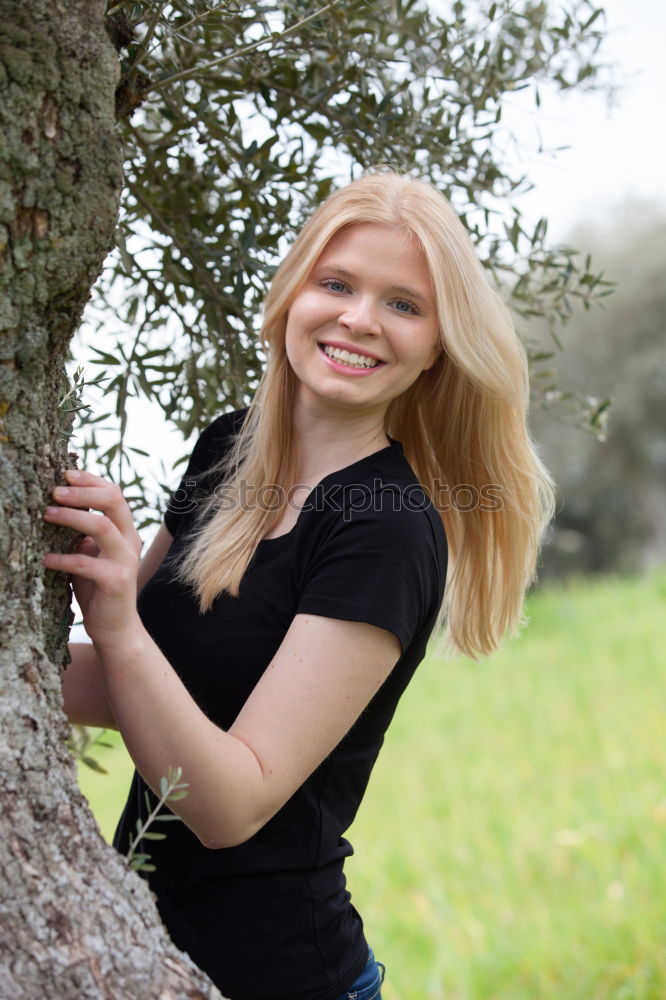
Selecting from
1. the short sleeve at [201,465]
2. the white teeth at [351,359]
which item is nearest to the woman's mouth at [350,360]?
the white teeth at [351,359]

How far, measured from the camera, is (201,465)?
2.46m

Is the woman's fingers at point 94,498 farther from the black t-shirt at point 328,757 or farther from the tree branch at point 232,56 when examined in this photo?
the tree branch at point 232,56

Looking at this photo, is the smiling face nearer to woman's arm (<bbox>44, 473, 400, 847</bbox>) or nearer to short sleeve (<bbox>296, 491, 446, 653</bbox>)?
short sleeve (<bbox>296, 491, 446, 653</bbox>)

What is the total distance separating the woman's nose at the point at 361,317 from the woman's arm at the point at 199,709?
2.07ft

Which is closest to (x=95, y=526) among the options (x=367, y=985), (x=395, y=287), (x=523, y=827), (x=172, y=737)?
(x=172, y=737)

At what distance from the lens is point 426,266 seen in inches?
82.6

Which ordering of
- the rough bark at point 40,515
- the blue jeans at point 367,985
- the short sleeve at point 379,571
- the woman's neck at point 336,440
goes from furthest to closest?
1. the woman's neck at point 336,440
2. the blue jeans at point 367,985
3. the short sleeve at point 379,571
4. the rough bark at point 40,515

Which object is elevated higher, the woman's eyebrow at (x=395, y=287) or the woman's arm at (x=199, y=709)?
the woman's eyebrow at (x=395, y=287)

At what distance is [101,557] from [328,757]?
2.19ft

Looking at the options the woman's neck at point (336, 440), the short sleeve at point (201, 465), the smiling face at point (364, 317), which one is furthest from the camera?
the short sleeve at point (201, 465)

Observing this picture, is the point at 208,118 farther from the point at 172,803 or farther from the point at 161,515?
the point at 172,803

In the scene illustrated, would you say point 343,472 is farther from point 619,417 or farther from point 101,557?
point 619,417

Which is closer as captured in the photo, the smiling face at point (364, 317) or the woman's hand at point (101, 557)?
the woman's hand at point (101, 557)

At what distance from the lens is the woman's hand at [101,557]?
1438 millimetres
